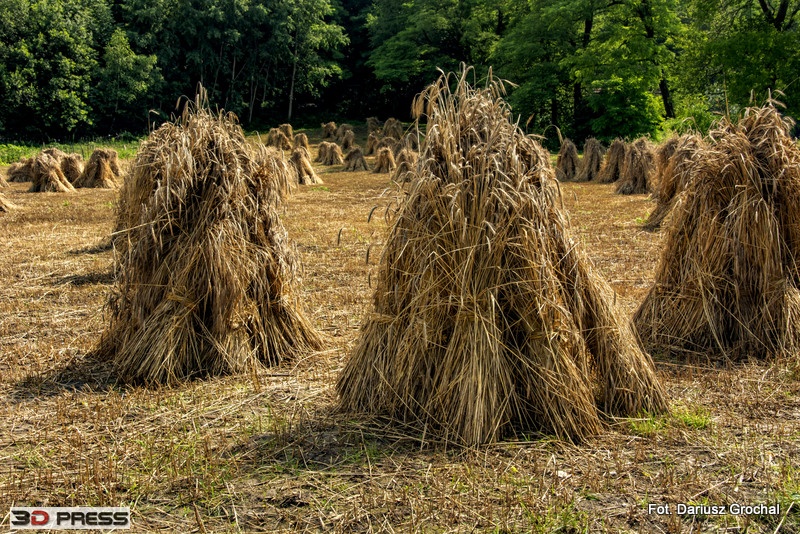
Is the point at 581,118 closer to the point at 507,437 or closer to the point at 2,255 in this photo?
the point at 2,255

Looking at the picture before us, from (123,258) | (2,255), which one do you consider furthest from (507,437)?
(2,255)

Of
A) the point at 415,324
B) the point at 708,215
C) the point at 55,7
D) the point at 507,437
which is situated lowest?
the point at 507,437

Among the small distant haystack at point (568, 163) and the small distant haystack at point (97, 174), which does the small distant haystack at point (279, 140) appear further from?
the small distant haystack at point (568, 163)

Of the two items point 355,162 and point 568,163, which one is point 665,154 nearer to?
point 568,163

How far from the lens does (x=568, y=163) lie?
961 inches

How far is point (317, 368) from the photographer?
5.38 meters

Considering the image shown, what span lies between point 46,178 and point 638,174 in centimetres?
1642

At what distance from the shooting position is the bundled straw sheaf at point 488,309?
393 cm

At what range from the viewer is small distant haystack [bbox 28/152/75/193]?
773 inches

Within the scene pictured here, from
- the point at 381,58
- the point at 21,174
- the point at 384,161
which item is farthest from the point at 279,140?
the point at 381,58

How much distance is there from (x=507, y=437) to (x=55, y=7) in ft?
137

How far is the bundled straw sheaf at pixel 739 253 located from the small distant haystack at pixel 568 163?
1850 centimetres

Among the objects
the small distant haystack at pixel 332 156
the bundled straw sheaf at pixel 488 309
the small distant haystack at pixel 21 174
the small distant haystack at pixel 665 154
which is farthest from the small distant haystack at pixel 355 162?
the bundled straw sheaf at pixel 488 309

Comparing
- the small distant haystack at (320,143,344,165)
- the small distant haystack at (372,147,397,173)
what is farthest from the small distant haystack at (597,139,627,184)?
the small distant haystack at (320,143,344,165)
